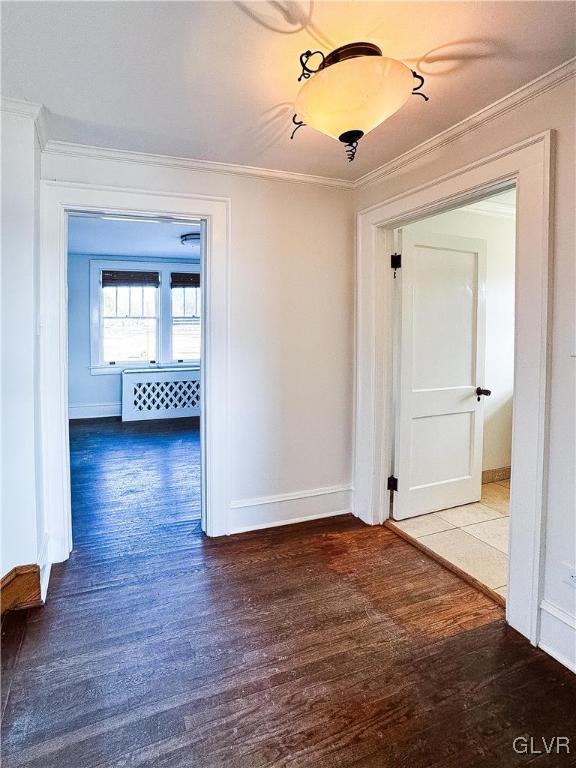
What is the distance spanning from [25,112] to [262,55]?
1163 millimetres

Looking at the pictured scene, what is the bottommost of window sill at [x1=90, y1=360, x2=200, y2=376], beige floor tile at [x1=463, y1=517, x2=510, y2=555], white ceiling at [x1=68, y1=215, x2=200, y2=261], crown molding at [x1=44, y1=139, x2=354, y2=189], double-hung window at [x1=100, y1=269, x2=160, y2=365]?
beige floor tile at [x1=463, y1=517, x2=510, y2=555]

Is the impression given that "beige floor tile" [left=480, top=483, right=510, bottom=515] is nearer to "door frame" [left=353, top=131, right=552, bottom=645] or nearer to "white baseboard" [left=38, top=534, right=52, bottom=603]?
"door frame" [left=353, top=131, right=552, bottom=645]

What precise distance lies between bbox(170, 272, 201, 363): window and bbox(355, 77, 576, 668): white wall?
562cm

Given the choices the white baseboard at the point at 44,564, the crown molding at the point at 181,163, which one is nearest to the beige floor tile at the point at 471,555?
the white baseboard at the point at 44,564

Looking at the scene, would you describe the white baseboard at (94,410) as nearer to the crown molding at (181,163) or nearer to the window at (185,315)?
the window at (185,315)

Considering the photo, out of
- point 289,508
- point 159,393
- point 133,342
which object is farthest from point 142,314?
point 289,508

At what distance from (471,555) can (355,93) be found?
2.53m

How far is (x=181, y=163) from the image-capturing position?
8.79 ft

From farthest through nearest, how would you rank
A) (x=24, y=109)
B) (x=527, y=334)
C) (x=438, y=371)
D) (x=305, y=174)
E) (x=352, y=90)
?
(x=438, y=371), (x=305, y=174), (x=24, y=109), (x=527, y=334), (x=352, y=90)

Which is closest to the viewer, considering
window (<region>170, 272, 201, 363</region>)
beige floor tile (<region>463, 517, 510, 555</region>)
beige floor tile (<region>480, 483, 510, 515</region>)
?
beige floor tile (<region>463, 517, 510, 555</region>)

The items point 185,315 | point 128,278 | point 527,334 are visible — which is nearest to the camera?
point 527,334

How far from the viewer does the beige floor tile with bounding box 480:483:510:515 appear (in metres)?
3.43

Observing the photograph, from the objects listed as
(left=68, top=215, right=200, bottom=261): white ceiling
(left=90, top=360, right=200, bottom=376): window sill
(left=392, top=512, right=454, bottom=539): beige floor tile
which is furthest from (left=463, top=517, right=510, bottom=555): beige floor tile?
(left=90, top=360, right=200, bottom=376): window sill

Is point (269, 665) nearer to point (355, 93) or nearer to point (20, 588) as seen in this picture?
point (20, 588)
